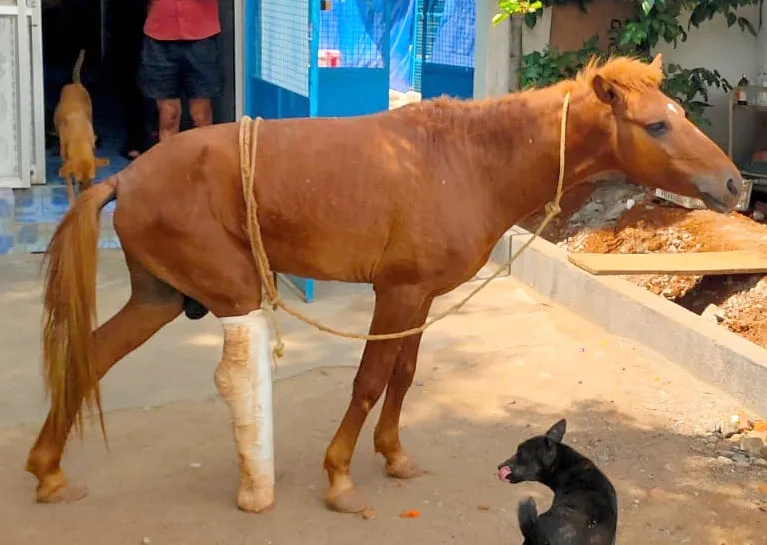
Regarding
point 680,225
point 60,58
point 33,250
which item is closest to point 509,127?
point 680,225

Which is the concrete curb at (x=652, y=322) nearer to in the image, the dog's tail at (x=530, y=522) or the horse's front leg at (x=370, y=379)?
the horse's front leg at (x=370, y=379)

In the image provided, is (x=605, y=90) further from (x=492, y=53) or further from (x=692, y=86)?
(x=492, y=53)

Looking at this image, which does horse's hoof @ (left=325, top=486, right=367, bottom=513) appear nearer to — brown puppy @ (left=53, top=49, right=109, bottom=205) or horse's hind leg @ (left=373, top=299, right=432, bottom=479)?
horse's hind leg @ (left=373, top=299, right=432, bottom=479)

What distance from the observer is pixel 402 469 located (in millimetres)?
4164

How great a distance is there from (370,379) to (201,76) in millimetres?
4521

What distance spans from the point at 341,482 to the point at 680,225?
3.91 m

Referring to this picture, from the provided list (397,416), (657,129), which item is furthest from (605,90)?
(397,416)

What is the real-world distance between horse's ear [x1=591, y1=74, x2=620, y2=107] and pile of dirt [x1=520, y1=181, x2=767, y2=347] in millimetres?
2331

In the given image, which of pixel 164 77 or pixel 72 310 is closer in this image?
pixel 72 310

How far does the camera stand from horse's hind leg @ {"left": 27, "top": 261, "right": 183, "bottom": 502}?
384 centimetres

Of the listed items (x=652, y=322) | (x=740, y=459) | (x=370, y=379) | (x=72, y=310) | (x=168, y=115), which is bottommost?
(x=740, y=459)

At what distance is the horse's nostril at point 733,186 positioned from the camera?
141 inches

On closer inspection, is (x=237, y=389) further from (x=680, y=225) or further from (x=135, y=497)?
(x=680, y=225)

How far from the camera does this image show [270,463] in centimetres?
383
